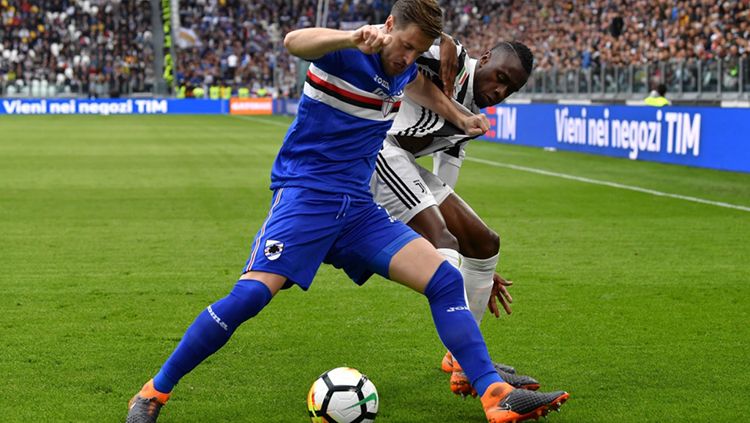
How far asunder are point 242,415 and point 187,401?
1.29 feet

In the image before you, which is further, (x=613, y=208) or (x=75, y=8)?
(x=75, y=8)

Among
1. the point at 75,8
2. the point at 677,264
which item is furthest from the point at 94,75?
the point at 677,264

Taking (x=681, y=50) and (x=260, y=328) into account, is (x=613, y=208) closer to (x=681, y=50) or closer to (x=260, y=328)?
(x=260, y=328)

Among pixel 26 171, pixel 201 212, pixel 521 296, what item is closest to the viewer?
pixel 521 296

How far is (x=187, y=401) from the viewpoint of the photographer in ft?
18.4

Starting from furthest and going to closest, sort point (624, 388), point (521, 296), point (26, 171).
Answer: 1. point (26, 171)
2. point (521, 296)
3. point (624, 388)

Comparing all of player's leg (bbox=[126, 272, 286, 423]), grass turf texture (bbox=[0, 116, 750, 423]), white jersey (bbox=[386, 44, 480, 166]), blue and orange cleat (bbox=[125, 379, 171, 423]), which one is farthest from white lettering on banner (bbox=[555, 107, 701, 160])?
blue and orange cleat (bbox=[125, 379, 171, 423])

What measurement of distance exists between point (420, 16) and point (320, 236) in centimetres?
108

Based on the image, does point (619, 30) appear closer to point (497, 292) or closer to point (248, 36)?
point (248, 36)

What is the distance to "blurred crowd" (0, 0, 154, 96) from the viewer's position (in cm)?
5731

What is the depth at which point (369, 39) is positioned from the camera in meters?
4.45

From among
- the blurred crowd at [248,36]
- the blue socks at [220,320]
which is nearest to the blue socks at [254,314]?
the blue socks at [220,320]

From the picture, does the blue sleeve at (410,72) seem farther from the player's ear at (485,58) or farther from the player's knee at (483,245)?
the player's knee at (483,245)

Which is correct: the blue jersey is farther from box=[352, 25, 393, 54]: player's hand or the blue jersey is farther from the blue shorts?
box=[352, 25, 393, 54]: player's hand
